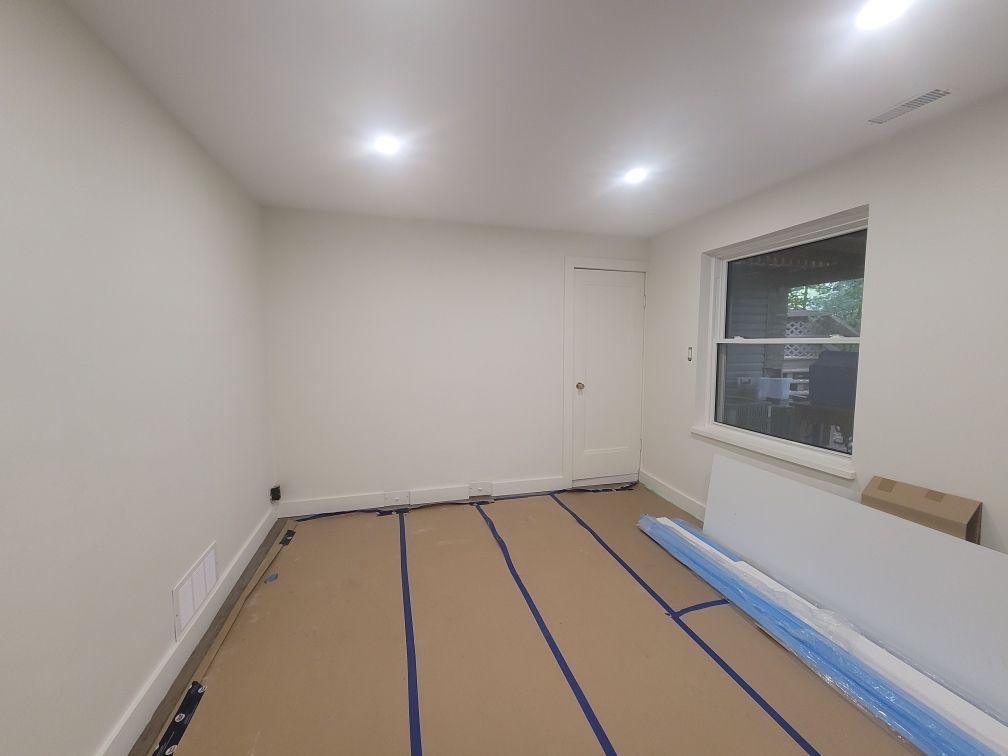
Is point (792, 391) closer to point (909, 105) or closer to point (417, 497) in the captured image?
point (909, 105)

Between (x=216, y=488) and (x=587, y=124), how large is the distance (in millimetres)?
2737

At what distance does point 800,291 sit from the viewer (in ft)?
7.99

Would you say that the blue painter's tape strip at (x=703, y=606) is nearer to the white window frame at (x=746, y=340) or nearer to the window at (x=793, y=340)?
the white window frame at (x=746, y=340)

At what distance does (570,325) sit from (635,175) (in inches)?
56.6

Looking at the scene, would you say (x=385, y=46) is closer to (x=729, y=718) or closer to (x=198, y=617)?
(x=198, y=617)

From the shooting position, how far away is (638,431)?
12.3 ft

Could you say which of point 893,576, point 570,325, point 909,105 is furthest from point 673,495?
point 909,105

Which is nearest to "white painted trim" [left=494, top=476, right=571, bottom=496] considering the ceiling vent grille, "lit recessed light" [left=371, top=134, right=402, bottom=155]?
"lit recessed light" [left=371, top=134, right=402, bottom=155]

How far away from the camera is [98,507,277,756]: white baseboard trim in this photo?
125 cm

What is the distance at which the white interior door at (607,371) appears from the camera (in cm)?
352

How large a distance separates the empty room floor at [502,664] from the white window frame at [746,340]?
1001mm

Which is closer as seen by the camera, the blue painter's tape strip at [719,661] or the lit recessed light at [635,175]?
the blue painter's tape strip at [719,661]

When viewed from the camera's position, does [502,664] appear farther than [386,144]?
No

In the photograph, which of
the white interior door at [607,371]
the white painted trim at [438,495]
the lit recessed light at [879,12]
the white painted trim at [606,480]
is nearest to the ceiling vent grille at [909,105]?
the lit recessed light at [879,12]
